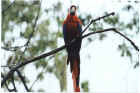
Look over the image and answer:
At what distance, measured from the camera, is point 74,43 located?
64.9 inches

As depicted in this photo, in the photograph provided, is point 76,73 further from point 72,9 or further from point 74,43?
point 72,9

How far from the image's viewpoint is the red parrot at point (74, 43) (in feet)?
4.91

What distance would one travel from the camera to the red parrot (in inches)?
58.9

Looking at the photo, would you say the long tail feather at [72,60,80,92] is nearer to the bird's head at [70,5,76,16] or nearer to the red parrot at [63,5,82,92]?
the red parrot at [63,5,82,92]

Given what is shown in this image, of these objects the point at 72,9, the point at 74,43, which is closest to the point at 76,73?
the point at 74,43

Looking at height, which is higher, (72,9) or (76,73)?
(72,9)

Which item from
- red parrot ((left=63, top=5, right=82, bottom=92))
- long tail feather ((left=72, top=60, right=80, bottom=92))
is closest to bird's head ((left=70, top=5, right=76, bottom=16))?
red parrot ((left=63, top=5, right=82, bottom=92))

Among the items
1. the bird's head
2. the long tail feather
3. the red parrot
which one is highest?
the bird's head

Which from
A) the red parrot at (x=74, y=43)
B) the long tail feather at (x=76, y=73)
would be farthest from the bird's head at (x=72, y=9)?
the long tail feather at (x=76, y=73)

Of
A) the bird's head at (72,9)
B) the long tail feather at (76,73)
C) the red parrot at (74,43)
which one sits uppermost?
the bird's head at (72,9)

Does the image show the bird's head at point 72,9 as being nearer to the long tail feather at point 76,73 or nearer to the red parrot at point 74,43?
the red parrot at point 74,43

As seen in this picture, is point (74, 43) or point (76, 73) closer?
point (76, 73)

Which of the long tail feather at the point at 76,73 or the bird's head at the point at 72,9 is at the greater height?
the bird's head at the point at 72,9

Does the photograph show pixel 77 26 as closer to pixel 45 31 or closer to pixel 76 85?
pixel 76 85
